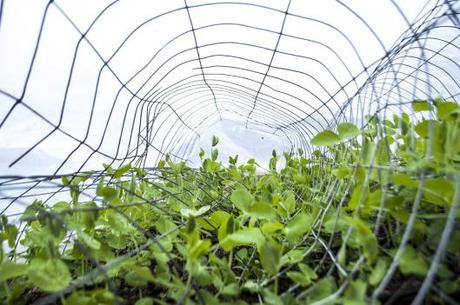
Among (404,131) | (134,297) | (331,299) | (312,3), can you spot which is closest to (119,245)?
(134,297)

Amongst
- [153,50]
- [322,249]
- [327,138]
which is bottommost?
[322,249]

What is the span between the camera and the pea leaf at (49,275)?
0.34m

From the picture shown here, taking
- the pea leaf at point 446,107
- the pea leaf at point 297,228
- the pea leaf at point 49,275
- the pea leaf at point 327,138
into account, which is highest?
the pea leaf at point 446,107

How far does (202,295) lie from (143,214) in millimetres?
335

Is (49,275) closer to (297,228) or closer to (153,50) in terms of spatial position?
(297,228)

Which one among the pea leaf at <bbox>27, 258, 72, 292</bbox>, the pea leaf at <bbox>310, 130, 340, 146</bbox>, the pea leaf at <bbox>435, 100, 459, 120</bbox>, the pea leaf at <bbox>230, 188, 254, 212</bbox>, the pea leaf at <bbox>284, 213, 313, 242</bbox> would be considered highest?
the pea leaf at <bbox>435, 100, 459, 120</bbox>

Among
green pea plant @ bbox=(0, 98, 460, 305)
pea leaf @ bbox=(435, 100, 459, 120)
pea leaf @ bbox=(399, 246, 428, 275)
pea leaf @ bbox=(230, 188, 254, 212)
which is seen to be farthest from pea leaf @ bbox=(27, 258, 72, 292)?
pea leaf @ bbox=(435, 100, 459, 120)

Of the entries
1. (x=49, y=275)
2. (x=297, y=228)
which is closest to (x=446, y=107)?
(x=297, y=228)

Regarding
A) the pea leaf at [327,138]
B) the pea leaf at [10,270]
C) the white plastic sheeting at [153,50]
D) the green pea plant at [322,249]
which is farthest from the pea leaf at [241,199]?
the white plastic sheeting at [153,50]

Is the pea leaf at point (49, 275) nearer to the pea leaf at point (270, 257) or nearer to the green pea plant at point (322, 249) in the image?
the green pea plant at point (322, 249)

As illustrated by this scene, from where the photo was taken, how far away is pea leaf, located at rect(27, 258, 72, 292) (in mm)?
338

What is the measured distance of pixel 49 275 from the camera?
0.36 m

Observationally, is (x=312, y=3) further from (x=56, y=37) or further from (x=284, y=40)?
(x=56, y=37)

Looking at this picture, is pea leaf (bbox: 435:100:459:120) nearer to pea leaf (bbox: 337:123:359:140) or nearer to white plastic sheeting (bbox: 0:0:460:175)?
pea leaf (bbox: 337:123:359:140)
